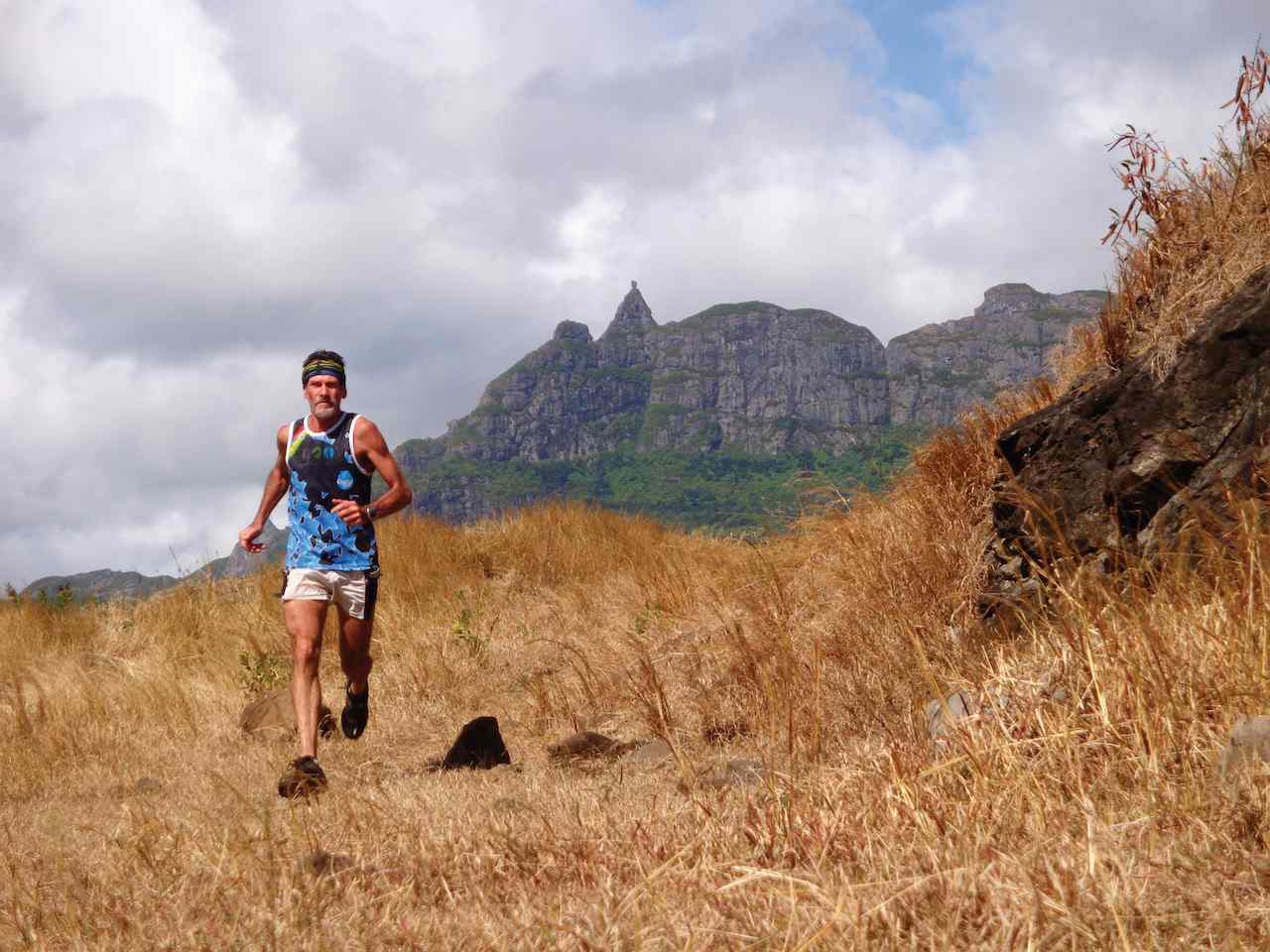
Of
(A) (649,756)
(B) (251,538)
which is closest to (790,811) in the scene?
(A) (649,756)

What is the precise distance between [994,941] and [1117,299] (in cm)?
493

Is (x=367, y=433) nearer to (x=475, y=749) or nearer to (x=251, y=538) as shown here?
(x=251, y=538)

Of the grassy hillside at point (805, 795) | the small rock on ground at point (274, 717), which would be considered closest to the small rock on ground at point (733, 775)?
the grassy hillside at point (805, 795)

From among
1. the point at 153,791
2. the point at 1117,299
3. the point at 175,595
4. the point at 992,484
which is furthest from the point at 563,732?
the point at 175,595

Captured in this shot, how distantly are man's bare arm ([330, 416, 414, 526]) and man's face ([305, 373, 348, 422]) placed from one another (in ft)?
0.59

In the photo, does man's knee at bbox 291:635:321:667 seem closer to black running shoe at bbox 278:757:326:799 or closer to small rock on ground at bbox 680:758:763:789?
black running shoe at bbox 278:757:326:799

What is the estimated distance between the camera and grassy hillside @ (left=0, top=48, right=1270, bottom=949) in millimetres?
2076

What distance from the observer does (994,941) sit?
1836mm

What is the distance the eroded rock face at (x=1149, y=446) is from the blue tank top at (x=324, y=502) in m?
3.21

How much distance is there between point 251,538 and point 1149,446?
183 inches

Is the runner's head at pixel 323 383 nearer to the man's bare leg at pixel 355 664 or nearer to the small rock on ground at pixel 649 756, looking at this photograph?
the man's bare leg at pixel 355 664

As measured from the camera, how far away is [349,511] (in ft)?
16.5

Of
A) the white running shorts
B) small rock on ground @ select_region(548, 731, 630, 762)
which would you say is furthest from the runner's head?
small rock on ground @ select_region(548, 731, 630, 762)

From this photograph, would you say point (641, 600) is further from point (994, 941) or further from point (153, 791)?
point (994, 941)
